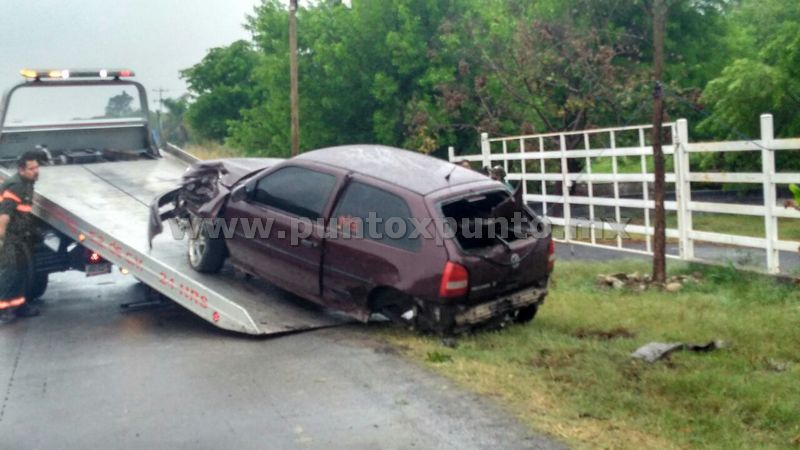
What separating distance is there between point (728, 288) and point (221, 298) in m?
5.64

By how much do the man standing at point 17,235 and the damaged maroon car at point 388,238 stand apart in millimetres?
2376

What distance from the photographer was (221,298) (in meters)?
8.30

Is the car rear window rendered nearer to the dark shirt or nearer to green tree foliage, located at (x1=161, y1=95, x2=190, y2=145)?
the dark shirt

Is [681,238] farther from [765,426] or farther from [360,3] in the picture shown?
[360,3]

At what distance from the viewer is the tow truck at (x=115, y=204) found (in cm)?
873

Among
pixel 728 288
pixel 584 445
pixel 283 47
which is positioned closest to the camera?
pixel 584 445

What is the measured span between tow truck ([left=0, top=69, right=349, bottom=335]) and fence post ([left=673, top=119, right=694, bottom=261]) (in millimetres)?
4876

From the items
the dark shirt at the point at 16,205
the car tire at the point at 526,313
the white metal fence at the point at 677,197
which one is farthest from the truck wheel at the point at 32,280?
the white metal fence at the point at 677,197

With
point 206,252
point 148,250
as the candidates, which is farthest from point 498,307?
point 148,250

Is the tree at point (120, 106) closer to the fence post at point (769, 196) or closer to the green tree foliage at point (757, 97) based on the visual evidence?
the fence post at point (769, 196)

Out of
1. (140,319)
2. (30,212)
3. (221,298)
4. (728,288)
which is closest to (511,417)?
(221,298)

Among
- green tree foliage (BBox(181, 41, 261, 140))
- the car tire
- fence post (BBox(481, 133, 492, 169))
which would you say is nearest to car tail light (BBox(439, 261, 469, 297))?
the car tire

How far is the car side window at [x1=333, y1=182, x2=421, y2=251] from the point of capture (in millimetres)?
7910

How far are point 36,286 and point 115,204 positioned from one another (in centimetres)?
186
